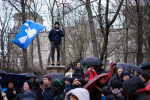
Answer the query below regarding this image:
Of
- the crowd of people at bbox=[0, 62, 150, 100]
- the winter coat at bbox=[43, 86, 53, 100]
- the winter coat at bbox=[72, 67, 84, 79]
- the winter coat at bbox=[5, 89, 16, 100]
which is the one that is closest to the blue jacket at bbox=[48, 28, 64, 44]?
the winter coat at bbox=[72, 67, 84, 79]

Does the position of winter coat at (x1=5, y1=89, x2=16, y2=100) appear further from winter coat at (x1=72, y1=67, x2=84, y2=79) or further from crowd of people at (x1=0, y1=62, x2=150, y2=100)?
winter coat at (x1=72, y1=67, x2=84, y2=79)

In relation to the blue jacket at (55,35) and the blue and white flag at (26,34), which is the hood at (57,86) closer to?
the blue and white flag at (26,34)

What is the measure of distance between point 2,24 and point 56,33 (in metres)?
21.8

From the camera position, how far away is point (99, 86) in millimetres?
5703

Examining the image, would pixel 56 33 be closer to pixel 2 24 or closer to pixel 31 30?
pixel 31 30

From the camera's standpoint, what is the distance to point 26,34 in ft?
36.5

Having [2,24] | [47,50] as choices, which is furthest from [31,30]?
[47,50]

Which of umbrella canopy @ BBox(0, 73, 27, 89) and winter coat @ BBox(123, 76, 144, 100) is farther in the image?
umbrella canopy @ BBox(0, 73, 27, 89)

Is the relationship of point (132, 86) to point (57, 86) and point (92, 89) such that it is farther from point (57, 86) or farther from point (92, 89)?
point (57, 86)

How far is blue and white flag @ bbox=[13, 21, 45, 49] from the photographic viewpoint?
10.7 m

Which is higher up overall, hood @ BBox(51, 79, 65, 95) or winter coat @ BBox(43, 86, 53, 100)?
hood @ BBox(51, 79, 65, 95)

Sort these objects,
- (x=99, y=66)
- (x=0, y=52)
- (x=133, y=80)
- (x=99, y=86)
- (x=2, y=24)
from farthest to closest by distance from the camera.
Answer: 1. (x=2, y=24)
2. (x=0, y=52)
3. (x=99, y=66)
4. (x=99, y=86)
5. (x=133, y=80)

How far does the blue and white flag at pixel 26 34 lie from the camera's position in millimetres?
10727

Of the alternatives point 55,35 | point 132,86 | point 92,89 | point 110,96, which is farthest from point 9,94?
point 55,35
